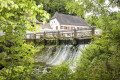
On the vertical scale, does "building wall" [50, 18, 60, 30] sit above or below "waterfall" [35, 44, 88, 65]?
above

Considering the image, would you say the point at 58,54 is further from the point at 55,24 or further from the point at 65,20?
the point at 65,20

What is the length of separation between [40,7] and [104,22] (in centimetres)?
282

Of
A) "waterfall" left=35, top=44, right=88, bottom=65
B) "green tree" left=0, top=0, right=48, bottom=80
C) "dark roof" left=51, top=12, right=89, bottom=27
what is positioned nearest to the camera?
Result: "green tree" left=0, top=0, right=48, bottom=80

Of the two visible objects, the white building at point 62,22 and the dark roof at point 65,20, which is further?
the dark roof at point 65,20

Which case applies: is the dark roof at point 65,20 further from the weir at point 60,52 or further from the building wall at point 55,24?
the weir at point 60,52

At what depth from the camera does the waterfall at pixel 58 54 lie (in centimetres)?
1125

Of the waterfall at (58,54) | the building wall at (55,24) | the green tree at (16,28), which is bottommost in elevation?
the waterfall at (58,54)

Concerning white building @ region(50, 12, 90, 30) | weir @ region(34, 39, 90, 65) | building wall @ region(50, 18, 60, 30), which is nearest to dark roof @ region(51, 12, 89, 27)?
white building @ region(50, 12, 90, 30)

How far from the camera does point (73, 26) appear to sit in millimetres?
32562

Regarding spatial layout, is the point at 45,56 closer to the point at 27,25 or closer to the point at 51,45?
the point at 51,45

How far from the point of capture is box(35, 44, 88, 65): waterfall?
1125 cm

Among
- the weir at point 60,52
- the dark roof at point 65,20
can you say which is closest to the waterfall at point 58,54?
the weir at point 60,52

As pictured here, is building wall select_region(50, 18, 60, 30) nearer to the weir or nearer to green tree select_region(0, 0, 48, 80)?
the weir

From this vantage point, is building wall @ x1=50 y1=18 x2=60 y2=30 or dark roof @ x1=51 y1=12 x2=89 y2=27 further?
dark roof @ x1=51 y1=12 x2=89 y2=27
